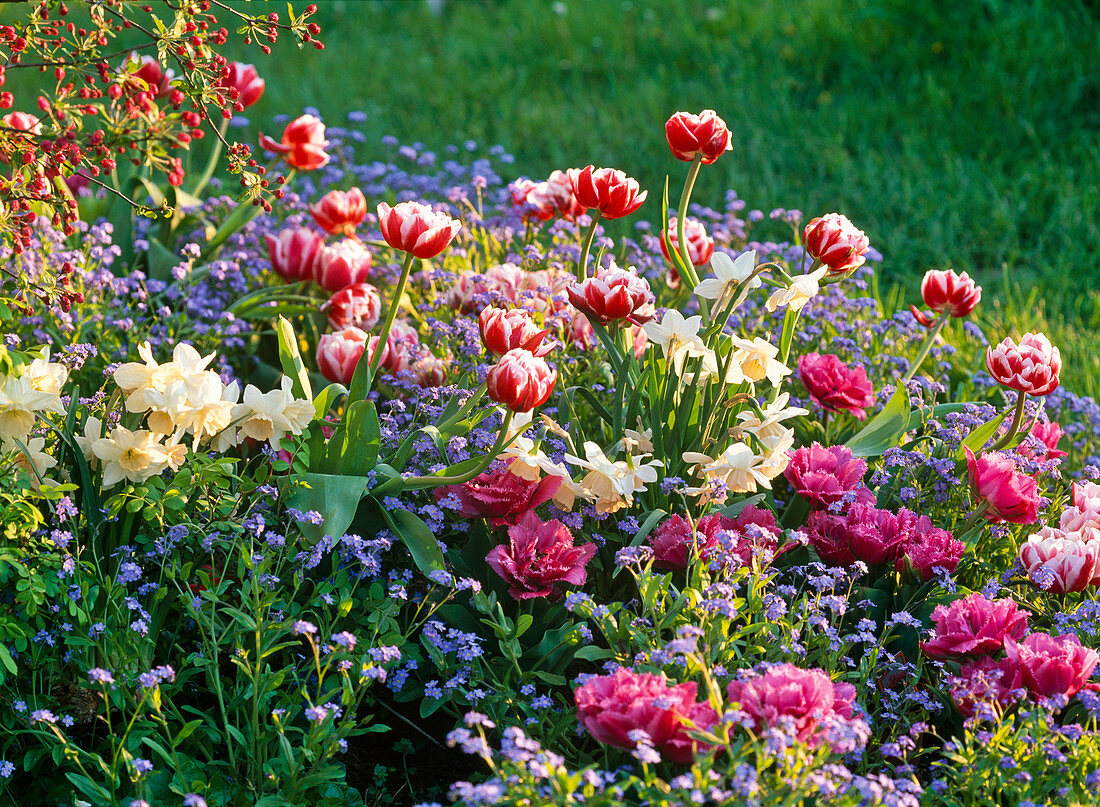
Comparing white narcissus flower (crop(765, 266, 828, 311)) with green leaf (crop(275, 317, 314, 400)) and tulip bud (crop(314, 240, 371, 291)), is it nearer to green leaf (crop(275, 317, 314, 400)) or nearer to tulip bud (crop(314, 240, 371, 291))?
green leaf (crop(275, 317, 314, 400))

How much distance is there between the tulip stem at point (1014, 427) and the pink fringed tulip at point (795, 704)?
97cm

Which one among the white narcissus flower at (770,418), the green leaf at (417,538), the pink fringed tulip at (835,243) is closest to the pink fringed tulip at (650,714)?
the green leaf at (417,538)

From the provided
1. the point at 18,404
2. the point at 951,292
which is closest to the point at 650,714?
the point at 18,404

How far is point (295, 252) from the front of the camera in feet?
9.35

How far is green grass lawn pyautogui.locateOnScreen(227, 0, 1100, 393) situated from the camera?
14.1 feet

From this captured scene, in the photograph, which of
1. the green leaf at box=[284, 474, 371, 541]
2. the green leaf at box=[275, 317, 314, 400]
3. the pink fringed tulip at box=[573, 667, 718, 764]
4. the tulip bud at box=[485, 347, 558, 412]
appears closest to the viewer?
the pink fringed tulip at box=[573, 667, 718, 764]

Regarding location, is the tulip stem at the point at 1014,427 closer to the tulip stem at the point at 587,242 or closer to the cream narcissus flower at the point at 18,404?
the tulip stem at the point at 587,242

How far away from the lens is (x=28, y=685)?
1819 mm

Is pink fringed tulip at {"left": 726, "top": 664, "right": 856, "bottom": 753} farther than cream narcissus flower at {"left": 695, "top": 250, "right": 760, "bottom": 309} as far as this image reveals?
No

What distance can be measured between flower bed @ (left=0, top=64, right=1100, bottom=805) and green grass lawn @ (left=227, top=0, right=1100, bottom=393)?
179cm

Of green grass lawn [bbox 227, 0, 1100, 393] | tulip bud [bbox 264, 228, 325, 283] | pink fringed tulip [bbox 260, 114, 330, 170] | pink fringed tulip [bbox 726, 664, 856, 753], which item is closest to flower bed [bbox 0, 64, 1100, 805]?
pink fringed tulip [bbox 726, 664, 856, 753]

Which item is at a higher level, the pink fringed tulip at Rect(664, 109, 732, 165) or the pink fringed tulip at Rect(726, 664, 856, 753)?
the pink fringed tulip at Rect(664, 109, 732, 165)

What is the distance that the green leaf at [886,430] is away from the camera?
92.4 inches

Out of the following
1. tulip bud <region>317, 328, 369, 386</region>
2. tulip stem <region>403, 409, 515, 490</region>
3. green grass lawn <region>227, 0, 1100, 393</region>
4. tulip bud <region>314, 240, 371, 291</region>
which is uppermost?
green grass lawn <region>227, 0, 1100, 393</region>
